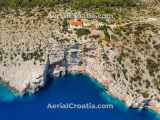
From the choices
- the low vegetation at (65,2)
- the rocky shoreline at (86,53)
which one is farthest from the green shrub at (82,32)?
the low vegetation at (65,2)

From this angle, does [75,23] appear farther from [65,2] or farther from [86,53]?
[65,2]

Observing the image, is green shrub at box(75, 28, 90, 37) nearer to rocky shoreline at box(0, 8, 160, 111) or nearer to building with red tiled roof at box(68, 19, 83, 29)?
rocky shoreline at box(0, 8, 160, 111)

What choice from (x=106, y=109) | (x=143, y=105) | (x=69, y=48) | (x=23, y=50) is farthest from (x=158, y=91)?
(x=23, y=50)

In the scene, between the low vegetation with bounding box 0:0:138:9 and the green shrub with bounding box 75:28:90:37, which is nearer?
the green shrub with bounding box 75:28:90:37

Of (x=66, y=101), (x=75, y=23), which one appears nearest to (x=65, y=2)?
(x=75, y=23)

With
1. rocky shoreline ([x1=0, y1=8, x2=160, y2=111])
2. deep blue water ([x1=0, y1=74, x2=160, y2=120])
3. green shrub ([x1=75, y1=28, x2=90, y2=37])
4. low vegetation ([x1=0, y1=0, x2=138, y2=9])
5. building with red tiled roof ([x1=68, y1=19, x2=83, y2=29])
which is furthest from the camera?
low vegetation ([x1=0, y1=0, x2=138, y2=9])

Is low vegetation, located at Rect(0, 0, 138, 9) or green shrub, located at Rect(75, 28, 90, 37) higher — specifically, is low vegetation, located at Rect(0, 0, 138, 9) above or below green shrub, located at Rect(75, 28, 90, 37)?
above

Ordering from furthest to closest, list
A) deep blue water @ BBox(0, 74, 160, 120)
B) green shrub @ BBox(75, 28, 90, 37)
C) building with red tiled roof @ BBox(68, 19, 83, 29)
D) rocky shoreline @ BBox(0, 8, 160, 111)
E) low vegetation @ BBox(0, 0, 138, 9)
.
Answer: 1. low vegetation @ BBox(0, 0, 138, 9)
2. building with red tiled roof @ BBox(68, 19, 83, 29)
3. green shrub @ BBox(75, 28, 90, 37)
4. rocky shoreline @ BBox(0, 8, 160, 111)
5. deep blue water @ BBox(0, 74, 160, 120)

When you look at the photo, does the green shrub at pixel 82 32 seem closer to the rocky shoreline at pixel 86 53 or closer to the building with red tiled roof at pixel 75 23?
the rocky shoreline at pixel 86 53


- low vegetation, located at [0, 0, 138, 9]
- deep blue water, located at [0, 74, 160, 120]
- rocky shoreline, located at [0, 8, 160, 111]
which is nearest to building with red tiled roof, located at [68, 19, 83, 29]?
rocky shoreline, located at [0, 8, 160, 111]
